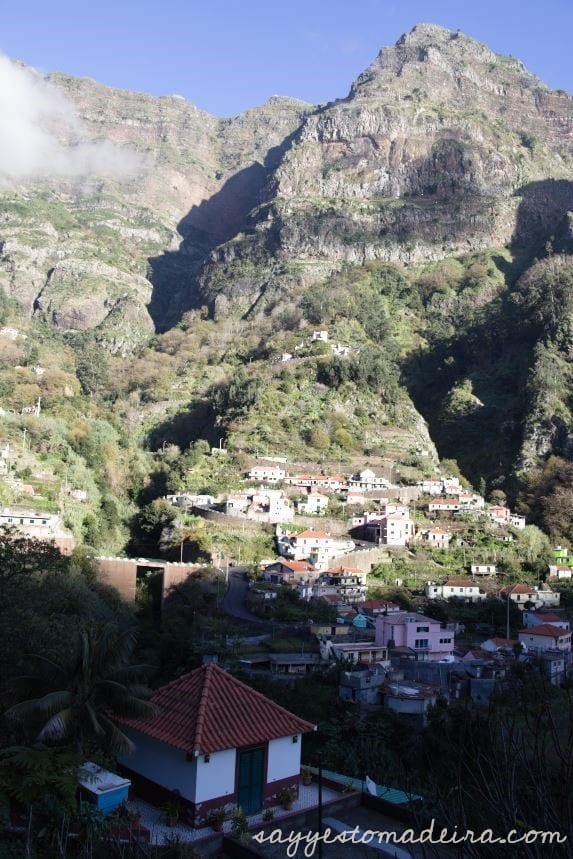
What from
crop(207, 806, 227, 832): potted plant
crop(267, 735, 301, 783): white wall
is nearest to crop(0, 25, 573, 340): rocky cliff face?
crop(267, 735, 301, 783): white wall

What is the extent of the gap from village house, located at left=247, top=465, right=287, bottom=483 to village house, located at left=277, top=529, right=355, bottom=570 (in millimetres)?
9495

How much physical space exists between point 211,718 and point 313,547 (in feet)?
123

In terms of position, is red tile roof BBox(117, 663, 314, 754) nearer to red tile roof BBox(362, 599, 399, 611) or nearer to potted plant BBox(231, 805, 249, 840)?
potted plant BBox(231, 805, 249, 840)

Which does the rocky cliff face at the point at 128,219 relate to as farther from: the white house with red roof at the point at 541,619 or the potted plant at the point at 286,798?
the potted plant at the point at 286,798

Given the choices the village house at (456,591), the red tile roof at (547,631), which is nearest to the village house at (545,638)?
the red tile roof at (547,631)

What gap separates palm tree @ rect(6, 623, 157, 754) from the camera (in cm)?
1238

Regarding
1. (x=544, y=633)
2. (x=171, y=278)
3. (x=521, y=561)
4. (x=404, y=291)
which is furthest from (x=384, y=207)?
(x=544, y=633)

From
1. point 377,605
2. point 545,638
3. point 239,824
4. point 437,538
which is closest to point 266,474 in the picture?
point 437,538

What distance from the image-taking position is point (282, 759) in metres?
13.1

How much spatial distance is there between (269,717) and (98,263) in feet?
395

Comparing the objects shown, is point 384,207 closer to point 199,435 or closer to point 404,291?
point 404,291

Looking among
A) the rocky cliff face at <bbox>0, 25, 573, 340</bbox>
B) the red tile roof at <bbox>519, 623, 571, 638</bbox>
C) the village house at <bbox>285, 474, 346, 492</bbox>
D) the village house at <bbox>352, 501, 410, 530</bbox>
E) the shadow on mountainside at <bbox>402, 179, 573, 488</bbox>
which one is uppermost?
the rocky cliff face at <bbox>0, 25, 573, 340</bbox>

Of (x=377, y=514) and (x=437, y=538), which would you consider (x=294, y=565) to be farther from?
(x=437, y=538)

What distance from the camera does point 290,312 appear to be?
96125mm
